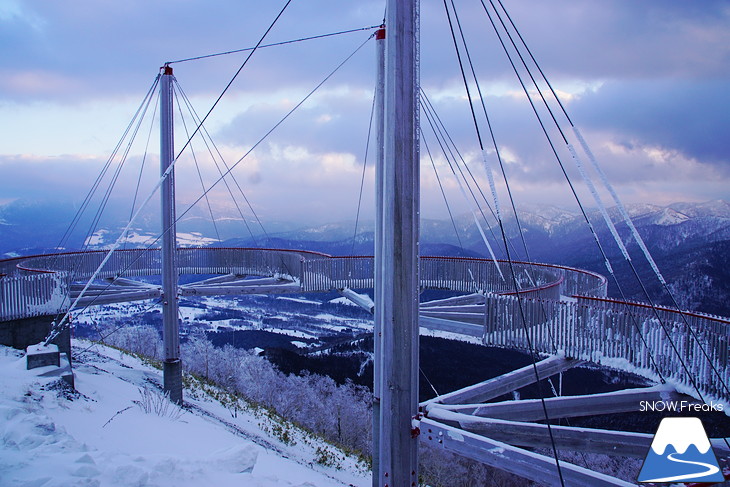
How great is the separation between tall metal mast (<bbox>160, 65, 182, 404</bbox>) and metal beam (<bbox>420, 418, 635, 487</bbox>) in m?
12.4

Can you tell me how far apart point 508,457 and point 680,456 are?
2.06m

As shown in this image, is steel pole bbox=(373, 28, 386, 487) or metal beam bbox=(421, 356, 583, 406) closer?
steel pole bbox=(373, 28, 386, 487)

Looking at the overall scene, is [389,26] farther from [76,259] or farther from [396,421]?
[76,259]

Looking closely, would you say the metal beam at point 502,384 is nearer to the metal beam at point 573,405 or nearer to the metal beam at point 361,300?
the metal beam at point 573,405

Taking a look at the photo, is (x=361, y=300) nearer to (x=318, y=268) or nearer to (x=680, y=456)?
(x=318, y=268)

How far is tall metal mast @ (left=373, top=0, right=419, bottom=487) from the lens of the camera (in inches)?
213

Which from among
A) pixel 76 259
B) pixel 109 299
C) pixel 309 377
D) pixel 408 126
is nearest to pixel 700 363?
pixel 408 126

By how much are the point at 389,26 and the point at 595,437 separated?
6524 mm

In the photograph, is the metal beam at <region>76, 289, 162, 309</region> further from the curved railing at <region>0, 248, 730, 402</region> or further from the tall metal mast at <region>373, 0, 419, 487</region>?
the tall metal mast at <region>373, 0, 419, 487</region>

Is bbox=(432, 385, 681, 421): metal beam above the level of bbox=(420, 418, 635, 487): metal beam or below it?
below

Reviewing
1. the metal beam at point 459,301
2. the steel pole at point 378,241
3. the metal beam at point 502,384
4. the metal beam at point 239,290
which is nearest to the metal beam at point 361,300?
the metal beam at point 239,290

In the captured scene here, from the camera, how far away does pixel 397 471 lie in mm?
5770

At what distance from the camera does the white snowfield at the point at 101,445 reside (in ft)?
16.0

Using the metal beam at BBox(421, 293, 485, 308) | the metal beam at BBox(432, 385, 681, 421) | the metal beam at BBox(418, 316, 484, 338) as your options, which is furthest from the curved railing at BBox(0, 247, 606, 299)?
the metal beam at BBox(432, 385, 681, 421)
